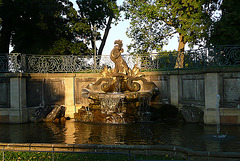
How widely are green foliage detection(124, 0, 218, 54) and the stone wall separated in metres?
5.08

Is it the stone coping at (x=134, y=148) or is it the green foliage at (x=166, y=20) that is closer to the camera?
the stone coping at (x=134, y=148)

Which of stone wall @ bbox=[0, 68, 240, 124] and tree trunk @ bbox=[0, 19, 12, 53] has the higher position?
tree trunk @ bbox=[0, 19, 12, 53]

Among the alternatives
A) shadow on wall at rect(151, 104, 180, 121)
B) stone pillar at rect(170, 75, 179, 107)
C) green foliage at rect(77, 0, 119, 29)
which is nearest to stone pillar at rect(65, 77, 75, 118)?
shadow on wall at rect(151, 104, 180, 121)

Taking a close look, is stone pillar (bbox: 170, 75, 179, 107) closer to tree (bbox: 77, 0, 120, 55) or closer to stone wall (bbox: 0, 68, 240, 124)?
stone wall (bbox: 0, 68, 240, 124)

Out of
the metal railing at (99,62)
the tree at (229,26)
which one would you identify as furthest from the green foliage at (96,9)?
the tree at (229,26)

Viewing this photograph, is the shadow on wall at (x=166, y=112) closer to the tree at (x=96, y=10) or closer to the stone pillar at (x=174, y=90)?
the stone pillar at (x=174, y=90)

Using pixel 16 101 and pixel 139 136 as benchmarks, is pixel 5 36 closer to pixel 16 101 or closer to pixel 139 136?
pixel 16 101

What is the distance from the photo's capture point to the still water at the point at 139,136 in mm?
8802

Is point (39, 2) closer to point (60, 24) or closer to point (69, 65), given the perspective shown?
point (60, 24)

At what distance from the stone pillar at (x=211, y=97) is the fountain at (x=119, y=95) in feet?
10.0

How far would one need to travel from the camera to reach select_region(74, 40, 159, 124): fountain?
14109 mm

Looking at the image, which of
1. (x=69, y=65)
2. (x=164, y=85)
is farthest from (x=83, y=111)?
(x=164, y=85)

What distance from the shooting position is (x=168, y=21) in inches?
949

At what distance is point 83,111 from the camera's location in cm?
1520
